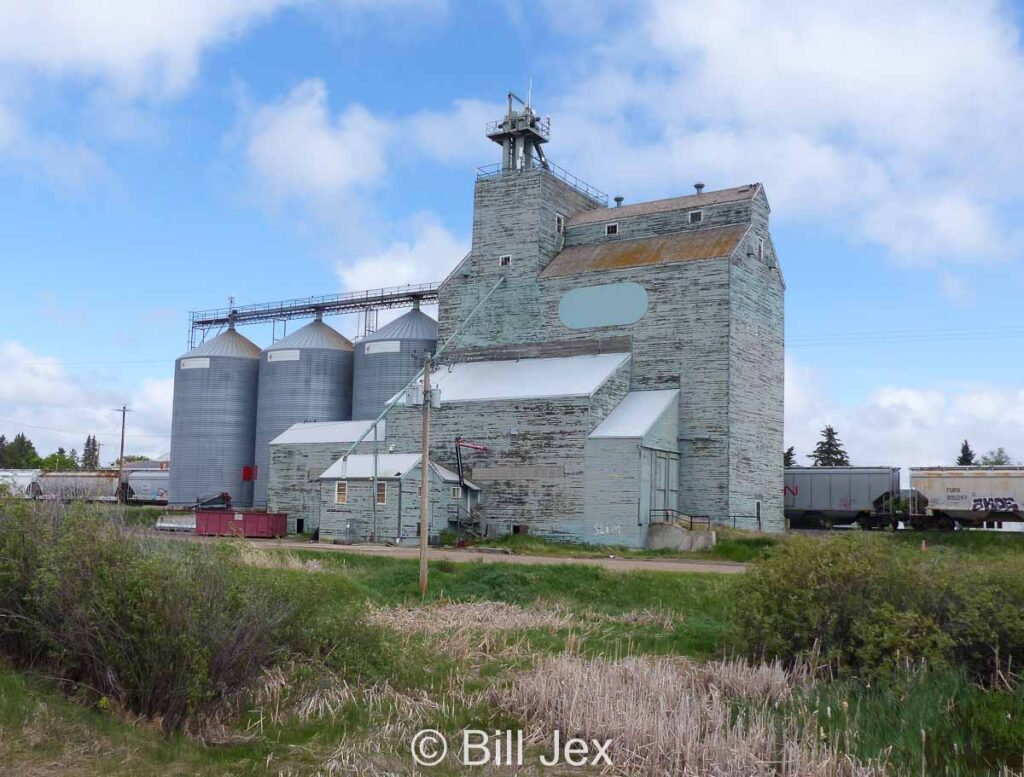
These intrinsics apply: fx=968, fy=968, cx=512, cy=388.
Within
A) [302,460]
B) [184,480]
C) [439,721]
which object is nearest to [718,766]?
[439,721]

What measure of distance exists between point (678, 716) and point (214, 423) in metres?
57.4

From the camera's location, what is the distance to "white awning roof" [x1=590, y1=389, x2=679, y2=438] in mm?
43156

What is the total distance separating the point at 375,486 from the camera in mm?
43812

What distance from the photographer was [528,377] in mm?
48750

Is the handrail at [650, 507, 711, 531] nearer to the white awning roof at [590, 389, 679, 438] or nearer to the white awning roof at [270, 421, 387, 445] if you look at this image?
the white awning roof at [590, 389, 679, 438]

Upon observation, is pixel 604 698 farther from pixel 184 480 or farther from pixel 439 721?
pixel 184 480

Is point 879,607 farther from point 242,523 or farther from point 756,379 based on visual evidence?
point 242,523

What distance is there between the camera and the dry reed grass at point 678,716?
10602 mm

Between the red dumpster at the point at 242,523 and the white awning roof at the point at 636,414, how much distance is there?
18.7 m

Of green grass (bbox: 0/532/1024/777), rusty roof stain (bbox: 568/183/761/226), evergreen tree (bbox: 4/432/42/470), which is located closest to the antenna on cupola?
rusty roof stain (bbox: 568/183/761/226)

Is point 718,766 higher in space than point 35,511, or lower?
lower

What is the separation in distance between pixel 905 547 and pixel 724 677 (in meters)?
5.06

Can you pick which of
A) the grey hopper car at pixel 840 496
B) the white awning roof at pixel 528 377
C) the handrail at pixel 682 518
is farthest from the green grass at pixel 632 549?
the grey hopper car at pixel 840 496

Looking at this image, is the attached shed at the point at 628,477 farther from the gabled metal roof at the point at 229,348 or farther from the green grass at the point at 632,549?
the gabled metal roof at the point at 229,348
